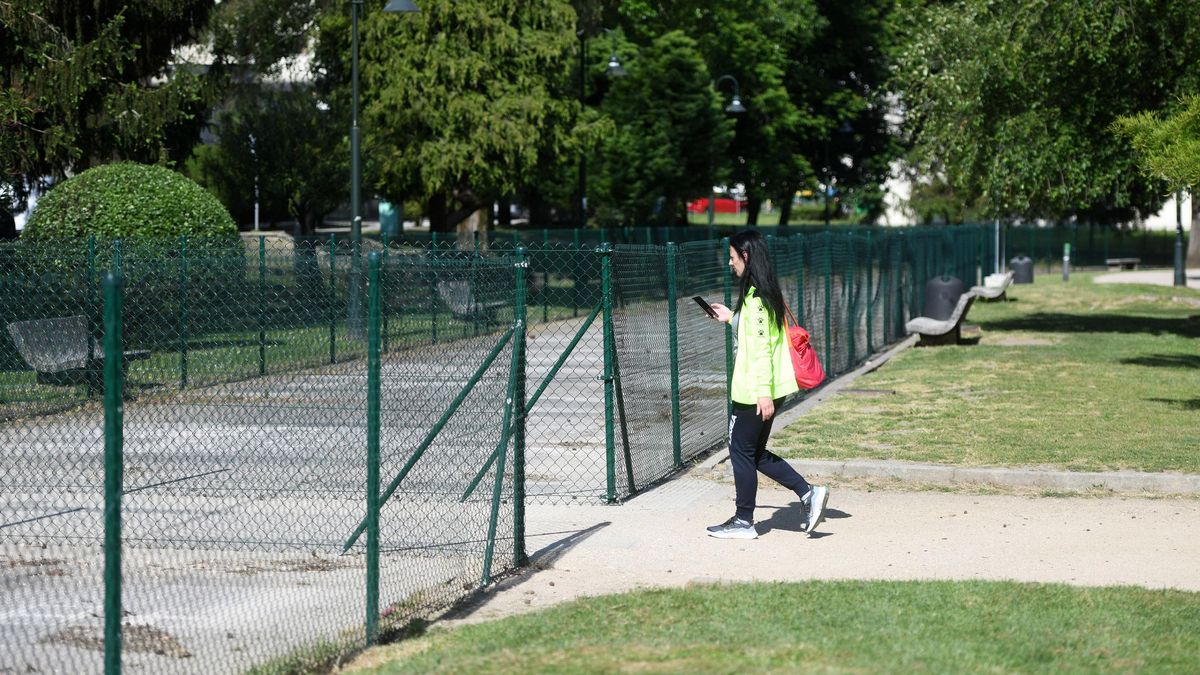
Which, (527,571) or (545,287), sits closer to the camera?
(527,571)

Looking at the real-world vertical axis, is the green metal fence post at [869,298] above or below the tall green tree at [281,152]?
below

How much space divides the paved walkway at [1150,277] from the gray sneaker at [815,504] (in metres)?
37.6

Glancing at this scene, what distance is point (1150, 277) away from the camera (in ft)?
164

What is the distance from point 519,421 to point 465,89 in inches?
936

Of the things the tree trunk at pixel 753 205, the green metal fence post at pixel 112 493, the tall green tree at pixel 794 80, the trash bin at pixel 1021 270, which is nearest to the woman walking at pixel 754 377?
the green metal fence post at pixel 112 493

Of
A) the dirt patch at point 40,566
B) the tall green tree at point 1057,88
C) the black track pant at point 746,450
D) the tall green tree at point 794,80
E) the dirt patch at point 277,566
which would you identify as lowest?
the dirt patch at point 277,566

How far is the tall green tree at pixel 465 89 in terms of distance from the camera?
3061 centimetres

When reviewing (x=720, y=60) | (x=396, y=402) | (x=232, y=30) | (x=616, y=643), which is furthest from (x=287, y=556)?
(x=720, y=60)

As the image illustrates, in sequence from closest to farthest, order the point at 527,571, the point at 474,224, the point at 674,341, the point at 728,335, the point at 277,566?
1. the point at 277,566
2. the point at 527,571
3. the point at 674,341
4. the point at 728,335
5. the point at 474,224

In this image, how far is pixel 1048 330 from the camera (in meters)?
26.4

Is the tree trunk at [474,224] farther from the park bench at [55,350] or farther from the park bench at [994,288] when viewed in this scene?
the park bench at [55,350]

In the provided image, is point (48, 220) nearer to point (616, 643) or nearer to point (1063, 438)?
point (1063, 438)

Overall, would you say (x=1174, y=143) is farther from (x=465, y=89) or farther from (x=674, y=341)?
(x=465, y=89)

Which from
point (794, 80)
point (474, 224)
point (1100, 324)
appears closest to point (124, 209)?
point (1100, 324)
